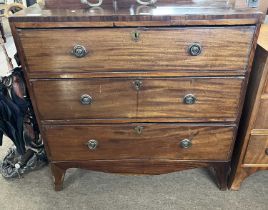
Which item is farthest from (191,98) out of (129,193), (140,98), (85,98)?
(129,193)

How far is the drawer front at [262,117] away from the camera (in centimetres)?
110

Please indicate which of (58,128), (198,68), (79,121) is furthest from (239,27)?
(58,128)

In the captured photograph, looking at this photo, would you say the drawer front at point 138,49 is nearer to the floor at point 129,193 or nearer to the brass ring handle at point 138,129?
the brass ring handle at point 138,129

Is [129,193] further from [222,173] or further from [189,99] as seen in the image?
[189,99]

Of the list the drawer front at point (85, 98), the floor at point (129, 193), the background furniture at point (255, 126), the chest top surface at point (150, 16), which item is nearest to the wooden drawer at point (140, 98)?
the drawer front at point (85, 98)

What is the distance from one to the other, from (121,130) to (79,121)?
19 cm

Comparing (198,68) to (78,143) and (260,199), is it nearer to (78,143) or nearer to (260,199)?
(78,143)

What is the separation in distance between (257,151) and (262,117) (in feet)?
0.65

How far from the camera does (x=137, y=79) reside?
1.02 meters

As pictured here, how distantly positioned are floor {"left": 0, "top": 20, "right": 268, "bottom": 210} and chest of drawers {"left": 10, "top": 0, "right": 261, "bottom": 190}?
178mm

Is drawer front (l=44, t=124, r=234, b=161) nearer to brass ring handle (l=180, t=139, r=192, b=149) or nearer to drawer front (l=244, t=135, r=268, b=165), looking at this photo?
brass ring handle (l=180, t=139, r=192, b=149)

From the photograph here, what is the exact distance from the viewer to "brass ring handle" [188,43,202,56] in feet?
3.06

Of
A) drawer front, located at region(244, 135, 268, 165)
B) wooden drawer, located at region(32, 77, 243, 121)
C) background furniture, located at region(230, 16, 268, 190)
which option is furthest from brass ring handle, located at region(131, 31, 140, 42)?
drawer front, located at region(244, 135, 268, 165)

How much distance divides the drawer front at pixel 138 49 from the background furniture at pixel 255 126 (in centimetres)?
14
